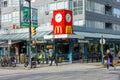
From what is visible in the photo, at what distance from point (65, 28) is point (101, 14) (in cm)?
2535

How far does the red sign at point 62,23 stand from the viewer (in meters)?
39.8


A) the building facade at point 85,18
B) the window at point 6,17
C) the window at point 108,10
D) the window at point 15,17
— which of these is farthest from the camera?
the window at point 6,17

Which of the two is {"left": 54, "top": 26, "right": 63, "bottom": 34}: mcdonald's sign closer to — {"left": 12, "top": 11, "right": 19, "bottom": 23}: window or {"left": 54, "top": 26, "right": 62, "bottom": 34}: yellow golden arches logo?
{"left": 54, "top": 26, "right": 62, "bottom": 34}: yellow golden arches logo

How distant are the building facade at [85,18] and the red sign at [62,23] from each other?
2.23m

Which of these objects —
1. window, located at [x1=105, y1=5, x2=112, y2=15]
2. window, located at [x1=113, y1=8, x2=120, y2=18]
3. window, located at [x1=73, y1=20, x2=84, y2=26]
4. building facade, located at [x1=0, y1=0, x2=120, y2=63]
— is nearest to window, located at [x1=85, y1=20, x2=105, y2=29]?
building facade, located at [x1=0, y1=0, x2=120, y2=63]

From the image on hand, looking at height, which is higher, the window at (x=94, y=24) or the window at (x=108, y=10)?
the window at (x=108, y=10)

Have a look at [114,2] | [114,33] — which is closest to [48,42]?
[114,33]

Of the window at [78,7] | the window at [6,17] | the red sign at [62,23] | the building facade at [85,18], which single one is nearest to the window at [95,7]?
the building facade at [85,18]

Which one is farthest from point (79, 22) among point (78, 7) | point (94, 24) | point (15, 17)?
point (15, 17)

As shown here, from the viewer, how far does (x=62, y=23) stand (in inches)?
1575

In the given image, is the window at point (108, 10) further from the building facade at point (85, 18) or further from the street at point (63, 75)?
the street at point (63, 75)

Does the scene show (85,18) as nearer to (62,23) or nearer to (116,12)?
(116,12)

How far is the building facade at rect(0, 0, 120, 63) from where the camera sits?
1743 inches

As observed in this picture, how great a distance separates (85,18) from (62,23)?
Result: 19.2 metres
